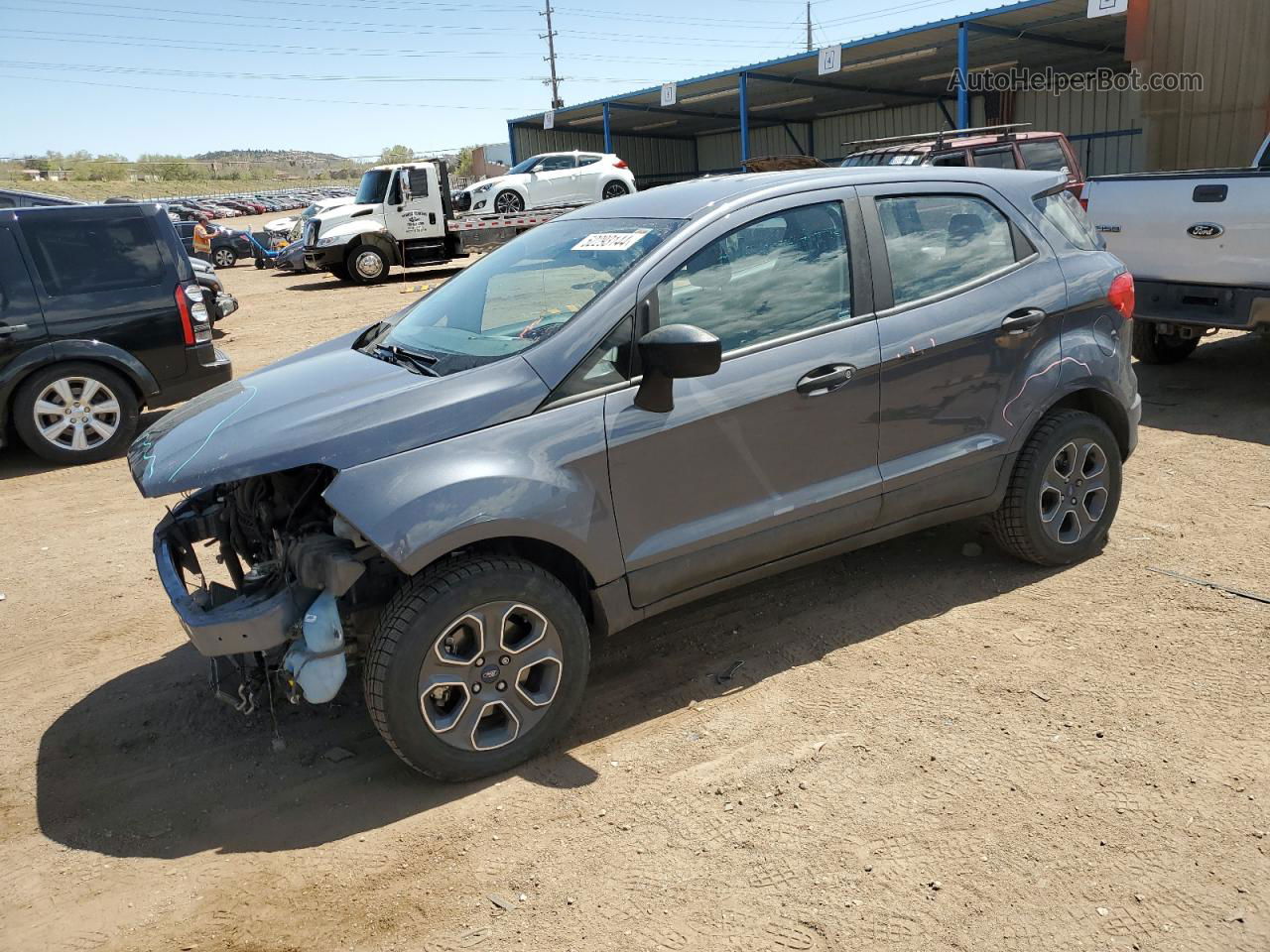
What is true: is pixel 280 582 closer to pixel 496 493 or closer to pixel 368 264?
pixel 496 493

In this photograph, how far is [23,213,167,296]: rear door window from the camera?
785cm

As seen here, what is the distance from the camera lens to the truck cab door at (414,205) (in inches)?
835

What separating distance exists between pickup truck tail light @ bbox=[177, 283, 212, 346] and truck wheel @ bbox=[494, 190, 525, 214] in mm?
16009

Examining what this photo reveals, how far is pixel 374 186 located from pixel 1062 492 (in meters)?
19.9

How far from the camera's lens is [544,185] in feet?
78.5

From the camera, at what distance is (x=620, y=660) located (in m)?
4.15

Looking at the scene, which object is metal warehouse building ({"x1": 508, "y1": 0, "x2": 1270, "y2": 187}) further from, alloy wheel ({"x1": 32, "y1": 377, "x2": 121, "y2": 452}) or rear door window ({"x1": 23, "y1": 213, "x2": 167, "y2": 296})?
alloy wheel ({"x1": 32, "y1": 377, "x2": 121, "y2": 452})

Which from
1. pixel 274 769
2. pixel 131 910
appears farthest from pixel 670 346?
pixel 131 910

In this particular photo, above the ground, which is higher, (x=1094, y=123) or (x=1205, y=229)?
(x=1094, y=123)

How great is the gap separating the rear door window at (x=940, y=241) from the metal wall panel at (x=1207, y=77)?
47.4ft

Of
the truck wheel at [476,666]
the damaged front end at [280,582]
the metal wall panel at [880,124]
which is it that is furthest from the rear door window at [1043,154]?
the metal wall panel at [880,124]

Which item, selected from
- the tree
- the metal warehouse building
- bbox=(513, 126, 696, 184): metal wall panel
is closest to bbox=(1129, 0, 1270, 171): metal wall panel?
the metal warehouse building

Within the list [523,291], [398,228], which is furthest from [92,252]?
[398,228]

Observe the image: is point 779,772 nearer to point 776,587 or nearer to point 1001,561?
point 776,587
